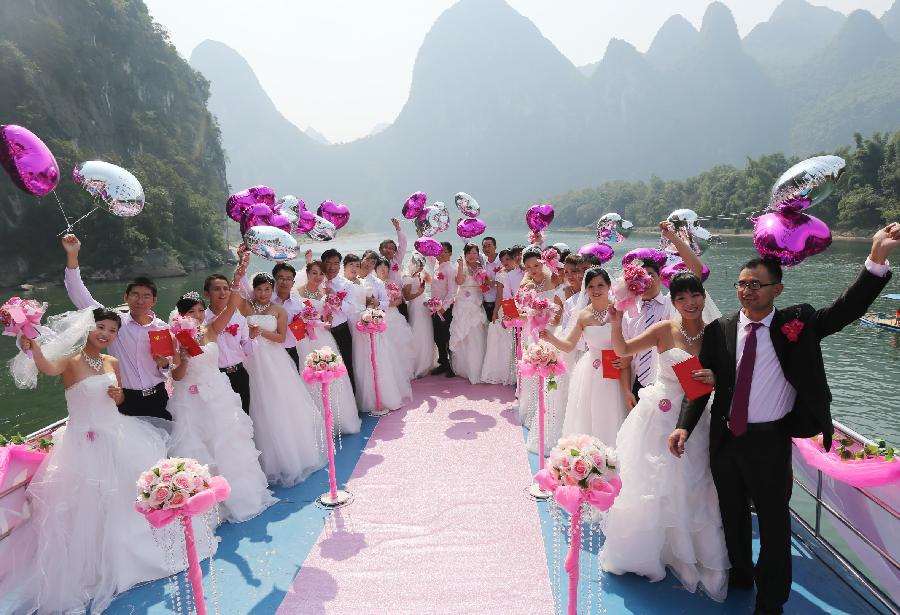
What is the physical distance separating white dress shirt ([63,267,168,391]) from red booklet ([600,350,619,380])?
12.2 ft

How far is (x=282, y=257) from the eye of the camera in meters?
5.45

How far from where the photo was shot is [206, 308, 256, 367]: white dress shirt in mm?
5043

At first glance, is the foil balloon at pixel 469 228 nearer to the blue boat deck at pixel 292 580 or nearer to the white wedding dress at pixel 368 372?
the white wedding dress at pixel 368 372

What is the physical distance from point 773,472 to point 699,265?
175 centimetres

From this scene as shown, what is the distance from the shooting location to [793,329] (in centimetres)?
289

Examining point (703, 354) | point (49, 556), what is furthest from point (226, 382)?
point (703, 354)

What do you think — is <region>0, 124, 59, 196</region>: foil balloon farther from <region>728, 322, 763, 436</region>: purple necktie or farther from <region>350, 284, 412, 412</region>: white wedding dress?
<region>728, 322, 763, 436</region>: purple necktie

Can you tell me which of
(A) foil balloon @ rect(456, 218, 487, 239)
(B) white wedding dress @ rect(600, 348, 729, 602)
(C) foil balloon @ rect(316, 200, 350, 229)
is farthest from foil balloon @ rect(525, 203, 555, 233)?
(B) white wedding dress @ rect(600, 348, 729, 602)

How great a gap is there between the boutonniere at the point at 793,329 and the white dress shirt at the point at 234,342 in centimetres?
435

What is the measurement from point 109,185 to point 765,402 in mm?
5148

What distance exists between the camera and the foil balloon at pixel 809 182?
2.98 metres

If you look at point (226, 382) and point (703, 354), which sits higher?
point (703, 354)

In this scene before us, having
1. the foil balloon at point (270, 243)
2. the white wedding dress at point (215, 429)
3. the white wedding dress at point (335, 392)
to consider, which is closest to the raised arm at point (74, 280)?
the white wedding dress at point (215, 429)

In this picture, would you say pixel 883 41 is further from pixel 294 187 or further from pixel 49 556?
pixel 49 556
